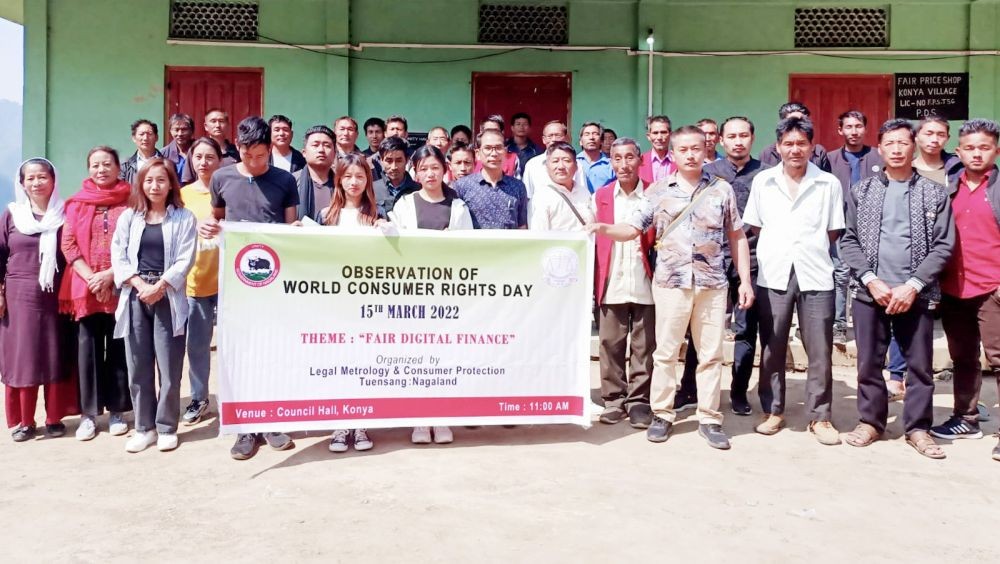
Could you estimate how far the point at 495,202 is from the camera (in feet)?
15.1

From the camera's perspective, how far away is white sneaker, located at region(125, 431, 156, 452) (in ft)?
13.7

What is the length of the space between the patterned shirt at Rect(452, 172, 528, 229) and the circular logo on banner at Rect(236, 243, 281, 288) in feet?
3.86

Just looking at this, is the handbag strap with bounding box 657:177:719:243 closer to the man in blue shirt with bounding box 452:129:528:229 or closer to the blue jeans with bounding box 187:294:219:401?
the man in blue shirt with bounding box 452:129:528:229

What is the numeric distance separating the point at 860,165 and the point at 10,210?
19.4 ft

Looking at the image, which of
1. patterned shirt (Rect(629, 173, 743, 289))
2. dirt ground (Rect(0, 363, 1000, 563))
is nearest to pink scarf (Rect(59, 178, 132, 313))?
dirt ground (Rect(0, 363, 1000, 563))

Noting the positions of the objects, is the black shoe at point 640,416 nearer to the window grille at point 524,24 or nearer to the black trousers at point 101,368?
the black trousers at point 101,368

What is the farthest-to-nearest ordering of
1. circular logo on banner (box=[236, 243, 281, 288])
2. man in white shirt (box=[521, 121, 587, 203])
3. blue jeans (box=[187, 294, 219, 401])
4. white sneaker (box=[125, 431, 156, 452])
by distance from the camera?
man in white shirt (box=[521, 121, 587, 203]) < blue jeans (box=[187, 294, 219, 401]) < white sneaker (box=[125, 431, 156, 452]) < circular logo on banner (box=[236, 243, 281, 288])

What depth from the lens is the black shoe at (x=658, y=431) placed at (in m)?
4.35

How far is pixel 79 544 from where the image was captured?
3018 mm

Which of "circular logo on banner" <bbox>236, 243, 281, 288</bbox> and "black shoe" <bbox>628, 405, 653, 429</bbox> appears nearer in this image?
"circular logo on banner" <bbox>236, 243, 281, 288</bbox>

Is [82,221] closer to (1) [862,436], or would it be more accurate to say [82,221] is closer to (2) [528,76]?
(1) [862,436]

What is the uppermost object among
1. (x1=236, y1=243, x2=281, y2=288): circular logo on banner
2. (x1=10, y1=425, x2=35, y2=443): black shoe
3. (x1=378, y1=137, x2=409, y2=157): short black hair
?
(x1=378, y1=137, x2=409, y2=157): short black hair

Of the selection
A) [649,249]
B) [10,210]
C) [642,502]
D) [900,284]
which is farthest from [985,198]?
[10,210]

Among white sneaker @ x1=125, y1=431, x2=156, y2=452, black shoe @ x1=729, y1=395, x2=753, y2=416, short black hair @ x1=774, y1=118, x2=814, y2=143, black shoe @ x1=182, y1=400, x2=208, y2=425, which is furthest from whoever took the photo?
black shoe @ x1=729, y1=395, x2=753, y2=416
